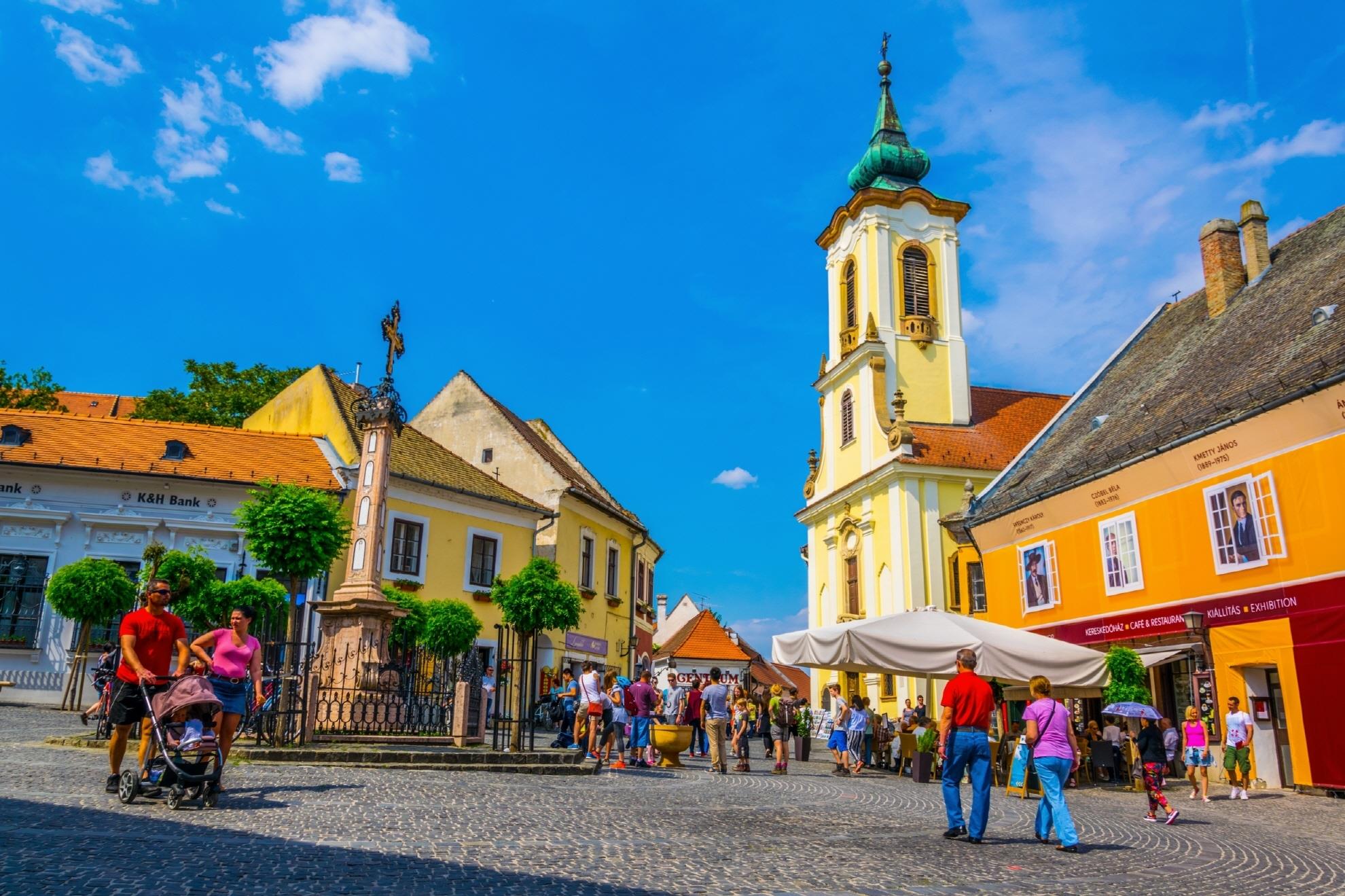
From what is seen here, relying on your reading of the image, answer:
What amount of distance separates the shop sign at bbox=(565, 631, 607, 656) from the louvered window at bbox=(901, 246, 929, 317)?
16899 millimetres

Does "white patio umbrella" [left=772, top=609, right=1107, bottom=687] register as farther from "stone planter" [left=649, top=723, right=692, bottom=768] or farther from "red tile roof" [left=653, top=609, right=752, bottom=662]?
"red tile roof" [left=653, top=609, right=752, bottom=662]

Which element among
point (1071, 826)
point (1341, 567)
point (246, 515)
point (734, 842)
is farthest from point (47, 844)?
point (1341, 567)

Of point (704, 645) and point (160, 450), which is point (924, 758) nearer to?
point (160, 450)

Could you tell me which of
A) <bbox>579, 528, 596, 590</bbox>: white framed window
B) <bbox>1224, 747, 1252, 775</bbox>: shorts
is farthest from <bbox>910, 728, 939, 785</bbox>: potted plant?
<bbox>579, 528, 596, 590</bbox>: white framed window

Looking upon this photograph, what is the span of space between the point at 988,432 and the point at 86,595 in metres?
28.5

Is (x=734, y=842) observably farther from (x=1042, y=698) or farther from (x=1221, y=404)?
(x=1221, y=404)

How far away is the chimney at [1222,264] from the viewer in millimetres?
24047

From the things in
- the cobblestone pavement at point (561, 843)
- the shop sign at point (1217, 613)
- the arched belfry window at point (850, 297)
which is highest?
the arched belfry window at point (850, 297)

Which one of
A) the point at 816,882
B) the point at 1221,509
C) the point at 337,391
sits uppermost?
the point at 337,391

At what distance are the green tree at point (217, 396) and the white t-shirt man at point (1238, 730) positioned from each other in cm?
3225

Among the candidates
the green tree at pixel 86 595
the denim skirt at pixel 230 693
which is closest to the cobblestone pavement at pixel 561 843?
the denim skirt at pixel 230 693

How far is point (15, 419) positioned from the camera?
2734 centimetres

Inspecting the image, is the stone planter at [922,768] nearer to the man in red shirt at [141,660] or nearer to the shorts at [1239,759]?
the shorts at [1239,759]

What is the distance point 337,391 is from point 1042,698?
25.7 meters
